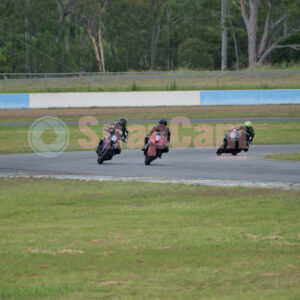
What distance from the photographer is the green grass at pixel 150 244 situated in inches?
249

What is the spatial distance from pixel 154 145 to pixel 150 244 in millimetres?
10416

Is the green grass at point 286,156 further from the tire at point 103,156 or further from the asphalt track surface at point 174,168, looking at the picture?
the tire at point 103,156

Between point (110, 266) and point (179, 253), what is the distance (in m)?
1.00

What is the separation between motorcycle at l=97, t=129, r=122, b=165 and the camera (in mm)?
18969

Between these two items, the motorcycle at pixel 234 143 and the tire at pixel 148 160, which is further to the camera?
the motorcycle at pixel 234 143

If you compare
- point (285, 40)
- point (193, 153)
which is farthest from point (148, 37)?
point (193, 153)

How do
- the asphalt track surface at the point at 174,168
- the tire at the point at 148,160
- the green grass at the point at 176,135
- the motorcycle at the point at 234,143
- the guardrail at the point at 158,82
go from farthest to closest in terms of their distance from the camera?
the guardrail at the point at 158,82 → the green grass at the point at 176,135 → the motorcycle at the point at 234,143 → the tire at the point at 148,160 → the asphalt track surface at the point at 174,168

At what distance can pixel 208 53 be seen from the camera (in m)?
72.2

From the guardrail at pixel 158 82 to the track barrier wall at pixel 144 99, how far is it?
4045 millimetres

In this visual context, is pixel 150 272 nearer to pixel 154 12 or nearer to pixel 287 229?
pixel 287 229

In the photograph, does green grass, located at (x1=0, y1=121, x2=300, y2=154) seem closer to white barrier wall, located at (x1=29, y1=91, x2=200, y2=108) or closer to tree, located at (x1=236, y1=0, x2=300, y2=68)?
white barrier wall, located at (x1=29, y1=91, x2=200, y2=108)

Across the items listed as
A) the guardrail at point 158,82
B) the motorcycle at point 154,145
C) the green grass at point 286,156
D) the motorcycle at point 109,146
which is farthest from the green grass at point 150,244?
the guardrail at point 158,82

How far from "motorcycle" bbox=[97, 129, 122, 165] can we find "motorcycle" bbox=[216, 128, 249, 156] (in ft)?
12.6

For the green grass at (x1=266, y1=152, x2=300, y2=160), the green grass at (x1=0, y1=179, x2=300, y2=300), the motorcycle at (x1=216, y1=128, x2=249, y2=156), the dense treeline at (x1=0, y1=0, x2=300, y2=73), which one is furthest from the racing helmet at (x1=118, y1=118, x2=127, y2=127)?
the dense treeline at (x1=0, y1=0, x2=300, y2=73)
